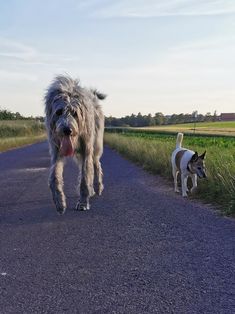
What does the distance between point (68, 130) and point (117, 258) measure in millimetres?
3040

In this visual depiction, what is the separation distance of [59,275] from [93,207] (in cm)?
403

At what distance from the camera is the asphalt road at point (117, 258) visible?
410cm

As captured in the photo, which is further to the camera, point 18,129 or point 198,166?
point 18,129

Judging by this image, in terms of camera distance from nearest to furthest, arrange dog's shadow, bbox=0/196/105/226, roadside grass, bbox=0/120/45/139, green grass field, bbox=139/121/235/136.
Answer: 1. dog's shadow, bbox=0/196/105/226
2. green grass field, bbox=139/121/235/136
3. roadside grass, bbox=0/120/45/139

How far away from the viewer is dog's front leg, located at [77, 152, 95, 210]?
8.55 m

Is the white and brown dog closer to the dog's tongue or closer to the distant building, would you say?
the dog's tongue

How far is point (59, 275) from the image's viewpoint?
15.9 ft

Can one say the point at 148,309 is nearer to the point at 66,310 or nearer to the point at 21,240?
the point at 66,310

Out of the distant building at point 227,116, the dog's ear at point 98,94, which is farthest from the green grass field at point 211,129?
the dog's ear at point 98,94

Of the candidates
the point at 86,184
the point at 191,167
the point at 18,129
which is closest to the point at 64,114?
the point at 86,184

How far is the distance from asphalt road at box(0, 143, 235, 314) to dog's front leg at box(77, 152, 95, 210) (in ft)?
0.60

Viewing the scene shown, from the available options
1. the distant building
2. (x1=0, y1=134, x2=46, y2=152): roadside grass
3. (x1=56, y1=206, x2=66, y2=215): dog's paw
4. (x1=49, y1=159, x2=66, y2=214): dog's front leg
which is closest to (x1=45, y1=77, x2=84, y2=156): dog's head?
(x1=49, y1=159, x2=66, y2=214): dog's front leg

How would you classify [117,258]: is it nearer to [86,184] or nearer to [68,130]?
[68,130]

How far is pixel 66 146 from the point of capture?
8.12m
